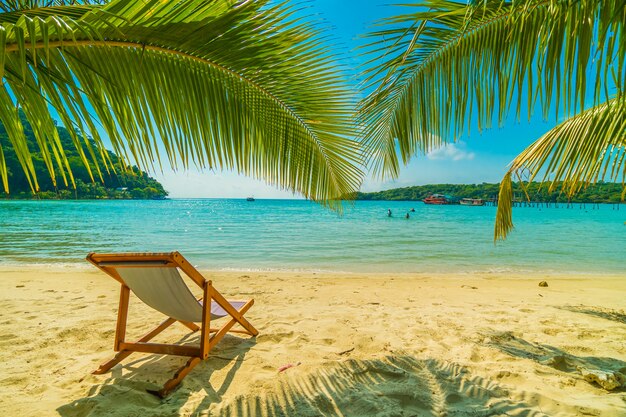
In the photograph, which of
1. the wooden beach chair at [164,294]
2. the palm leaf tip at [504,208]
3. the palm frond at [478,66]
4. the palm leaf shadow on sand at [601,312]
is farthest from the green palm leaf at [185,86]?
the palm leaf shadow on sand at [601,312]

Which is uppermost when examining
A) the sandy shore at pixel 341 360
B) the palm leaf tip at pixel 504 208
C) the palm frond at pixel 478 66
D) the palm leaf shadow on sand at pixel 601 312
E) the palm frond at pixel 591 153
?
the palm frond at pixel 478 66

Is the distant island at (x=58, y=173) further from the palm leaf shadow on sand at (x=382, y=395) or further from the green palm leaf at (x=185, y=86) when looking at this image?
the palm leaf shadow on sand at (x=382, y=395)

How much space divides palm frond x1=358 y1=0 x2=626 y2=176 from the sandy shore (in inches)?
63.5

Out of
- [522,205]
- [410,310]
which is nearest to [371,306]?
[410,310]

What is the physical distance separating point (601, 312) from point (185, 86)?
19.1 feet

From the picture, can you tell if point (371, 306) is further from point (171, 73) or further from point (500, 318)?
point (171, 73)

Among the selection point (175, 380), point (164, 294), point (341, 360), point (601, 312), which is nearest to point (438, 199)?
point (601, 312)

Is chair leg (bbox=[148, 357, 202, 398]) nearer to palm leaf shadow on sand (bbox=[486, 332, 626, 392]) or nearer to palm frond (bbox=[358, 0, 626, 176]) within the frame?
palm frond (bbox=[358, 0, 626, 176])

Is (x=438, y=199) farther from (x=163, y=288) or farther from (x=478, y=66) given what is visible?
(x=478, y=66)

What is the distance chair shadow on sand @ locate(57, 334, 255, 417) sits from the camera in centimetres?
223

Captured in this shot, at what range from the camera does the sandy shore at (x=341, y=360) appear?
7.47ft

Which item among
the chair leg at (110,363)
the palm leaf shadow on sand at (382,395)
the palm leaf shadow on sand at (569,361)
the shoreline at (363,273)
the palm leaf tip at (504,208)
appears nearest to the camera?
the palm leaf shadow on sand at (382,395)

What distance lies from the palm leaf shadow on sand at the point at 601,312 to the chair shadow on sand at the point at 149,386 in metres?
4.41

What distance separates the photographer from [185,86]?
1.59 metres
